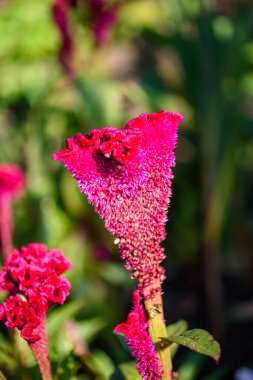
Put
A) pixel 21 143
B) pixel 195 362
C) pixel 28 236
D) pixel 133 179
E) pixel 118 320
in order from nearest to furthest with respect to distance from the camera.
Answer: pixel 133 179 < pixel 195 362 < pixel 118 320 < pixel 28 236 < pixel 21 143

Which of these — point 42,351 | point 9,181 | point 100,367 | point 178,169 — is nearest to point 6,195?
point 9,181

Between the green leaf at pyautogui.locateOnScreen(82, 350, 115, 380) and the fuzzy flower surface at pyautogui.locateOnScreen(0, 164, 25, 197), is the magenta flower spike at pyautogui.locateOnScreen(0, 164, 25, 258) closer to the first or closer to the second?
the fuzzy flower surface at pyautogui.locateOnScreen(0, 164, 25, 197)

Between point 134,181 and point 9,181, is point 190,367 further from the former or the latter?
point 9,181

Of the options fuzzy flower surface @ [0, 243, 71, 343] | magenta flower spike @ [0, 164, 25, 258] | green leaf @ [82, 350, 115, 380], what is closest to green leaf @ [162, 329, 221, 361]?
fuzzy flower surface @ [0, 243, 71, 343]

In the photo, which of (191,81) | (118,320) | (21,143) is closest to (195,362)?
(118,320)

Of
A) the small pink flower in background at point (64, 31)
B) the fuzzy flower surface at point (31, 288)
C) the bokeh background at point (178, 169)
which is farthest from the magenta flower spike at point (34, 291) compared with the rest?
the small pink flower in background at point (64, 31)

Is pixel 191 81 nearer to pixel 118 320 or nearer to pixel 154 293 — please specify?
pixel 118 320
